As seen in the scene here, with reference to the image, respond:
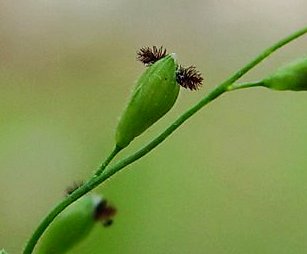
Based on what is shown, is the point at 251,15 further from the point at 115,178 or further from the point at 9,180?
the point at 9,180

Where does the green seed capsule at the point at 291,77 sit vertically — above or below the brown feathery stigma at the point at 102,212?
below

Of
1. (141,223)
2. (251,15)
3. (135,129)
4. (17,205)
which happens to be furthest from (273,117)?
(135,129)

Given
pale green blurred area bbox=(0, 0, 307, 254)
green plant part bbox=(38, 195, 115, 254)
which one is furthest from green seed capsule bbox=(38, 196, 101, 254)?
pale green blurred area bbox=(0, 0, 307, 254)

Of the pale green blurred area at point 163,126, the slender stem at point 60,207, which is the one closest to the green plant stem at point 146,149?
the slender stem at point 60,207

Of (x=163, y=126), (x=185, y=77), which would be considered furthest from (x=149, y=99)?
(x=163, y=126)

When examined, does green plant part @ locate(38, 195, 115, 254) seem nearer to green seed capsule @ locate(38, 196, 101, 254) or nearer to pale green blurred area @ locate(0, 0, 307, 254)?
green seed capsule @ locate(38, 196, 101, 254)

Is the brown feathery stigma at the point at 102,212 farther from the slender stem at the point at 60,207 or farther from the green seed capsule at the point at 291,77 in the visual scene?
the green seed capsule at the point at 291,77
